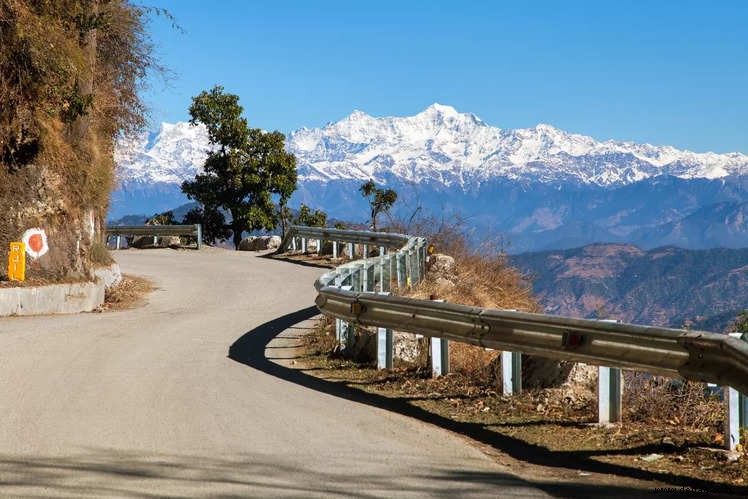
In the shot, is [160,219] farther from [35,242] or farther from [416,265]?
[35,242]

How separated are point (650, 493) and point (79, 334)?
9684 millimetres

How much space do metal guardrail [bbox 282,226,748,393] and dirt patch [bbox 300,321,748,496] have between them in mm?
570

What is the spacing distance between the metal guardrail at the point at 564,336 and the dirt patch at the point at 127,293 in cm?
733

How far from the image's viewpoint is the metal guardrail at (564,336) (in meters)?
6.26

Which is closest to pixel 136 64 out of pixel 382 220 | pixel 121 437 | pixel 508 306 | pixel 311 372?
pixel 382 220

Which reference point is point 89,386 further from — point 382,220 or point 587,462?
point 382,220

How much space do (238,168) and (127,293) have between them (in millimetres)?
31024

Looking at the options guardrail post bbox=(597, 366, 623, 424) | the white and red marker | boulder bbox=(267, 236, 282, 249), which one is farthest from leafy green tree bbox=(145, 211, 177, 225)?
guardrail post bbox=(597, 366, 623, 424)

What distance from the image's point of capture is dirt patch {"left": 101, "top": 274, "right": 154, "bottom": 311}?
1795 centimetres

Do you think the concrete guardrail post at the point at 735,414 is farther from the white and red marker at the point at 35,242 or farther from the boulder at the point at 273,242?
the boulder at the point at 273,242

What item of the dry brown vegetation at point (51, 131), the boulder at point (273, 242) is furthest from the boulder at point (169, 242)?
the dry brown vegetation at point (51, 131)

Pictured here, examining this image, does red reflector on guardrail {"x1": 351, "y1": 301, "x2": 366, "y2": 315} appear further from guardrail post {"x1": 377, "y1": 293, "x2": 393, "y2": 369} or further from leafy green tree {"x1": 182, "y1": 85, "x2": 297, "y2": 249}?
leafy green tree {"x1": 182, "y1": 85, "x2": 297, "y2": 249}

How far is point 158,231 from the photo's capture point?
36750mm

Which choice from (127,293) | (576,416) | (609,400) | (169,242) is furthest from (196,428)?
(169,242)
